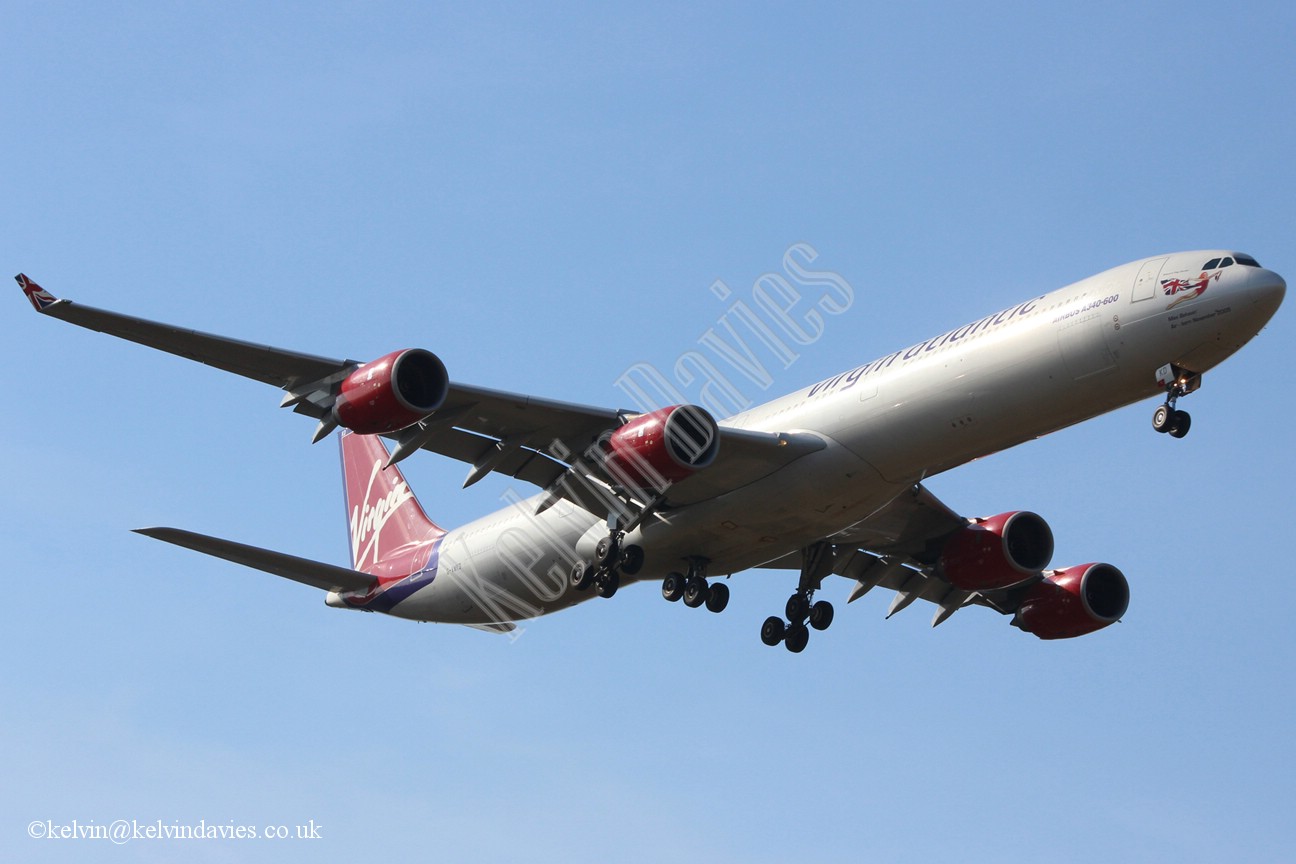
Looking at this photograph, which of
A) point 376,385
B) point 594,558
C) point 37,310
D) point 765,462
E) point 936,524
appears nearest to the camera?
point 37,310

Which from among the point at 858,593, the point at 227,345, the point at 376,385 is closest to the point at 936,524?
the point at 858,593

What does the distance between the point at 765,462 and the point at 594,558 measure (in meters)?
4.69

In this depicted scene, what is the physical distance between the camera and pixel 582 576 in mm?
34031

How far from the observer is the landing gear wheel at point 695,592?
3384 cm

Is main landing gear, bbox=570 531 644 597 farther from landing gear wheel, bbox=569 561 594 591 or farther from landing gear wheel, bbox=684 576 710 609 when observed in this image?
landing gear wheel, bbox=684 576 710 609

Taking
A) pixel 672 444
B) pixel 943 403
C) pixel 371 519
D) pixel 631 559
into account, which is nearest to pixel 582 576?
pixel 631 559

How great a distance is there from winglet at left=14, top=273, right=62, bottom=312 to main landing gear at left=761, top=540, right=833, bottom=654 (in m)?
16.9

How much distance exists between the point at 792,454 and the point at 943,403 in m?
3.14

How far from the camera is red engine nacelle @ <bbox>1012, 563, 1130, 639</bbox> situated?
38.3 meters

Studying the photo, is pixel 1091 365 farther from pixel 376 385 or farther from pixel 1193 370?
pixel 376 385

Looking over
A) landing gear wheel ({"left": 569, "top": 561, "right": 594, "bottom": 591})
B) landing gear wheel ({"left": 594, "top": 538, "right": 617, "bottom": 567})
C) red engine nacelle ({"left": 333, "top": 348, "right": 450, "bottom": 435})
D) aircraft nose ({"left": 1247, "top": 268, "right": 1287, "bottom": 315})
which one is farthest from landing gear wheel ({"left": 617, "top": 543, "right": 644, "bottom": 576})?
aircraft nose ({"left": 1247, "top": 268, "right": 1287, "bottom": 315})

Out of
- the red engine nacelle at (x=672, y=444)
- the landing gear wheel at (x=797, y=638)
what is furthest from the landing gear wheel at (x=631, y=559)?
the landing gear wheel at (x=797, y=638)

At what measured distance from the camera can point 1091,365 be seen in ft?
93.5

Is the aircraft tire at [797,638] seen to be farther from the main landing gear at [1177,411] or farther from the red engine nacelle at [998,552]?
the main landing gear at [1177,411]
